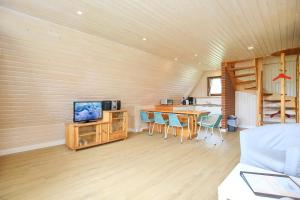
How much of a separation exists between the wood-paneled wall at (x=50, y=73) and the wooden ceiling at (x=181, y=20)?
25 centimetres

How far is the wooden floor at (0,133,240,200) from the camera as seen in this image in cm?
214

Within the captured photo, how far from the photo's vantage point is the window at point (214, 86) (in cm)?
749

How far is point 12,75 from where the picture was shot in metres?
3.01

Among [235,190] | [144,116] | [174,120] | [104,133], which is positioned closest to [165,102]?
[144,116]

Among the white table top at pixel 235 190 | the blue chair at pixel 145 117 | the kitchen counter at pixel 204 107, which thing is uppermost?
the kitchen counter at pixel 204 107

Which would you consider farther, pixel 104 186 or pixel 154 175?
pixel 154 175

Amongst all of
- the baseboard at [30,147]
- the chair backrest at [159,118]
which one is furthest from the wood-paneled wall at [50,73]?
the chair backrest at [159,118]

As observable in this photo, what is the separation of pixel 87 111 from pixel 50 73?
50.1 inches

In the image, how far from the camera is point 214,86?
25.0ft

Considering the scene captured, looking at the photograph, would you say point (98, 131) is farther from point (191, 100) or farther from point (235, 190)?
point (191, 100)

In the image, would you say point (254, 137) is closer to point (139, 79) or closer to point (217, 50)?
point (217, 50)

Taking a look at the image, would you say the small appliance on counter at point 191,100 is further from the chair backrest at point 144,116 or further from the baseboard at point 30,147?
the baseboard at point 30,147

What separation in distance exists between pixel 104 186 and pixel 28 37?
2.75 metres

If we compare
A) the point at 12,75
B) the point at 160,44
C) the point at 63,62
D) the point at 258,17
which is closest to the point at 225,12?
the point at 258,17
